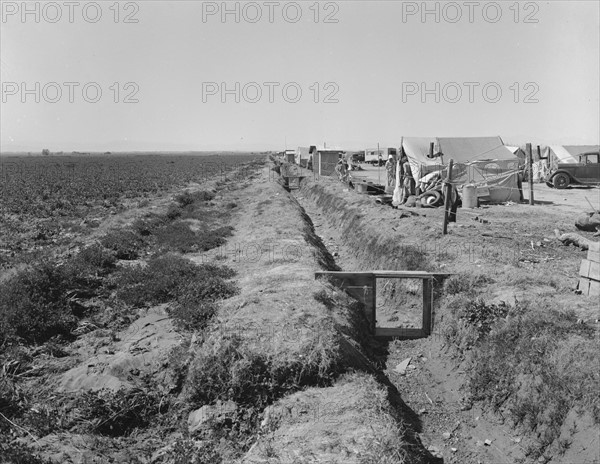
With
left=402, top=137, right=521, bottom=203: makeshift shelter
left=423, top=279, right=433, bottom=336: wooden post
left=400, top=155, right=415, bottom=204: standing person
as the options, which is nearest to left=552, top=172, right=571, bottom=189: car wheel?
left=402, top=137, right=521, bottom=203: makeshift shelter

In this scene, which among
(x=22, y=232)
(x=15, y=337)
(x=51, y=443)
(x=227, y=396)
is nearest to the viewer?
(x=51, y=443)

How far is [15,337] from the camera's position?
312 inches

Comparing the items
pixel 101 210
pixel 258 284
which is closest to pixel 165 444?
pixel 258 284

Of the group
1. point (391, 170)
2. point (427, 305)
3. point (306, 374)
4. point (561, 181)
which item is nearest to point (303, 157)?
point (561, 181)

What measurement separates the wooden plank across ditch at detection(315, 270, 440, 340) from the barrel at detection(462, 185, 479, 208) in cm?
1179

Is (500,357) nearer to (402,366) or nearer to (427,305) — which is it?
(402,366)

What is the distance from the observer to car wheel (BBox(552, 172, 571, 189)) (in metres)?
30.3

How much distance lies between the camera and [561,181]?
30.4m

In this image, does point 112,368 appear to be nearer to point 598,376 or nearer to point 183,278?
point 183,278

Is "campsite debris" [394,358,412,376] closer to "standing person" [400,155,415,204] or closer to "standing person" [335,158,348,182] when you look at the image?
"standing person" [400,155,415,204]

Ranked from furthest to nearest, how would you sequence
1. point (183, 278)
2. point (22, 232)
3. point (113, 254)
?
point (22, 232) < point (113, 254) < point (183, 278)

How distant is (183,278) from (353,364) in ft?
16.0

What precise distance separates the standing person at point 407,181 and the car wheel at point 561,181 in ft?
40.8

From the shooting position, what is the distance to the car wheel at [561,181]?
30.3 m
